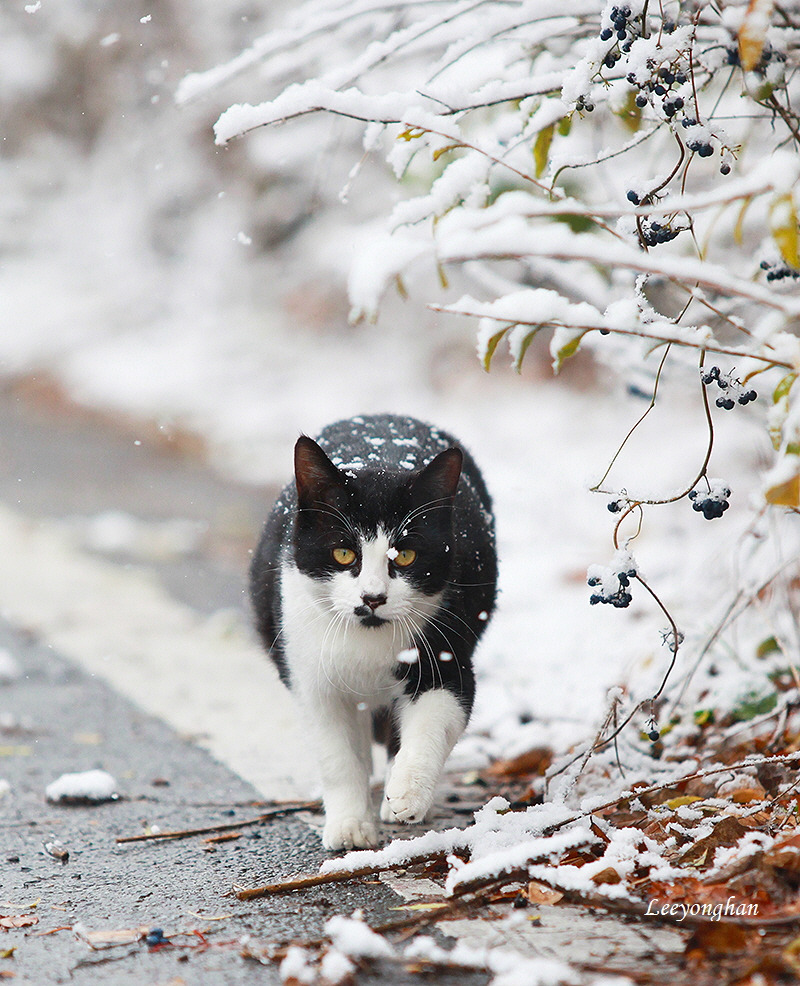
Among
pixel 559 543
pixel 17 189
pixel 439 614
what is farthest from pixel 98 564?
pixel 17 189

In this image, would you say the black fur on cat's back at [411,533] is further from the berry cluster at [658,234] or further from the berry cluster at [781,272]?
the berry cluster at [781,272]

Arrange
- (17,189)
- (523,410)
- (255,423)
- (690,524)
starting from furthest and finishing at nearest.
A: (17,189) < (255,423) < (523,410) < (690,524)

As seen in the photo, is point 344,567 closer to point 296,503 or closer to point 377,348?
point 296,503

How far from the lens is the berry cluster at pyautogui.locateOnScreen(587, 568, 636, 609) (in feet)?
6.68

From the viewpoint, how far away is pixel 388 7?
2.56 meters

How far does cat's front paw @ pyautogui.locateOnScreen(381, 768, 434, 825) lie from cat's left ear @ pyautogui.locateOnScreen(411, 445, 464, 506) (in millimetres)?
632

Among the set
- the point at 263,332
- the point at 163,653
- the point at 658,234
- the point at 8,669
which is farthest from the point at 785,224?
the point at 263,332

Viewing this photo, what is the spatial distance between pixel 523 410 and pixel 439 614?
530 centimetres

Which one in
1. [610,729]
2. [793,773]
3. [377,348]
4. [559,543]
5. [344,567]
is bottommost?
[377,348]

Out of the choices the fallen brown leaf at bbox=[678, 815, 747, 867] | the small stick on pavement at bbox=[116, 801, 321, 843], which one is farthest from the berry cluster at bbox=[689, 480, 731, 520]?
the small stick on pavement at bbox=[116, 801, 321, 843]

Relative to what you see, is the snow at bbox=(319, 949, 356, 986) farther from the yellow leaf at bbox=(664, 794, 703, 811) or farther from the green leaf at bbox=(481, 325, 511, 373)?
the green leaf at bbox=(481, 325, 511, 373)

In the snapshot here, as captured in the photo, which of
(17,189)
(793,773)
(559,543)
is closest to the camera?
(793,773)

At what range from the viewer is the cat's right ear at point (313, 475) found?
7.98ft

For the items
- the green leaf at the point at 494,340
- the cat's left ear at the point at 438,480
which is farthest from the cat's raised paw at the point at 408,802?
the green leaf at the point at 494,340
